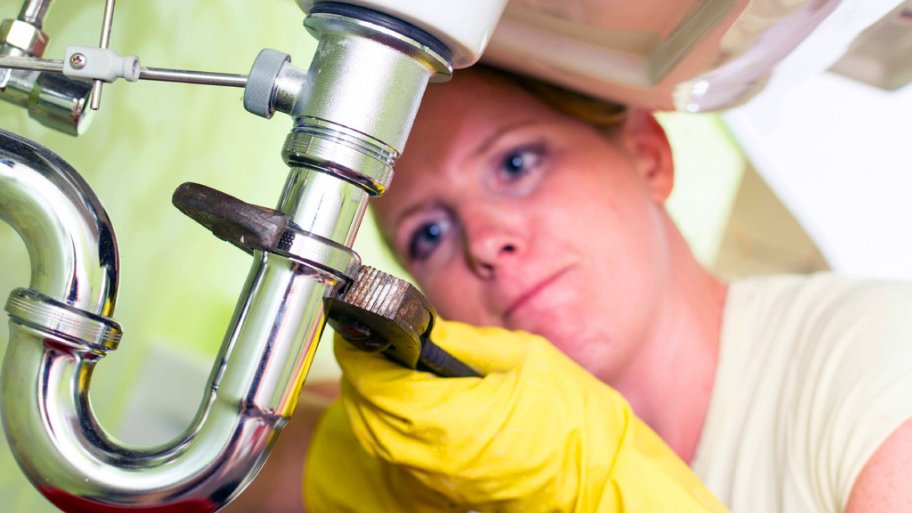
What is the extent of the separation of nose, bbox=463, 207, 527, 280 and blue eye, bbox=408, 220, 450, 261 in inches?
3.1

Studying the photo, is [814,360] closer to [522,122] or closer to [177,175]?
[522,122]

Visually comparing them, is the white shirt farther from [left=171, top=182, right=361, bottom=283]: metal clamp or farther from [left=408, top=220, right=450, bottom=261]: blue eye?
[left=171, top=182, right=361, bottom=283]: metal clamp

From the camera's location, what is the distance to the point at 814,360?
0.79 m

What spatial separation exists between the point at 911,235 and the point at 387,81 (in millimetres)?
1276

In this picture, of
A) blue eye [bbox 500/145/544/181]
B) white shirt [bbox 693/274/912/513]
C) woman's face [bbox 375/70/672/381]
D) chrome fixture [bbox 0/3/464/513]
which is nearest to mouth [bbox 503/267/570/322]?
woman's face [bbox 375/70/672/381]

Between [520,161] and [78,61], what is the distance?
544 millimetres

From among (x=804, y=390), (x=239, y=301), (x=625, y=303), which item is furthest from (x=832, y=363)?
(x=239, y=301)

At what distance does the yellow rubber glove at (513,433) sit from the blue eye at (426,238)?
30 centimetres

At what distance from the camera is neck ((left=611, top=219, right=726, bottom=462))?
927 mm

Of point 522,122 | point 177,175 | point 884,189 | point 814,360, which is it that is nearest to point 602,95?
point 522,122

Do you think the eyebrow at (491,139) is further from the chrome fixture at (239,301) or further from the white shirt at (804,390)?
the chrome fixture at (239,301)

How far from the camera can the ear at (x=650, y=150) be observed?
1058mm

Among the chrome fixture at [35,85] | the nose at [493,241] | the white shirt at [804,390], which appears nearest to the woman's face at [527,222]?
the nose at [493,241]

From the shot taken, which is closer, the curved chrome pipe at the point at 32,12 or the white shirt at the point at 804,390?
the curved chrome pipe at the point at 32,12
